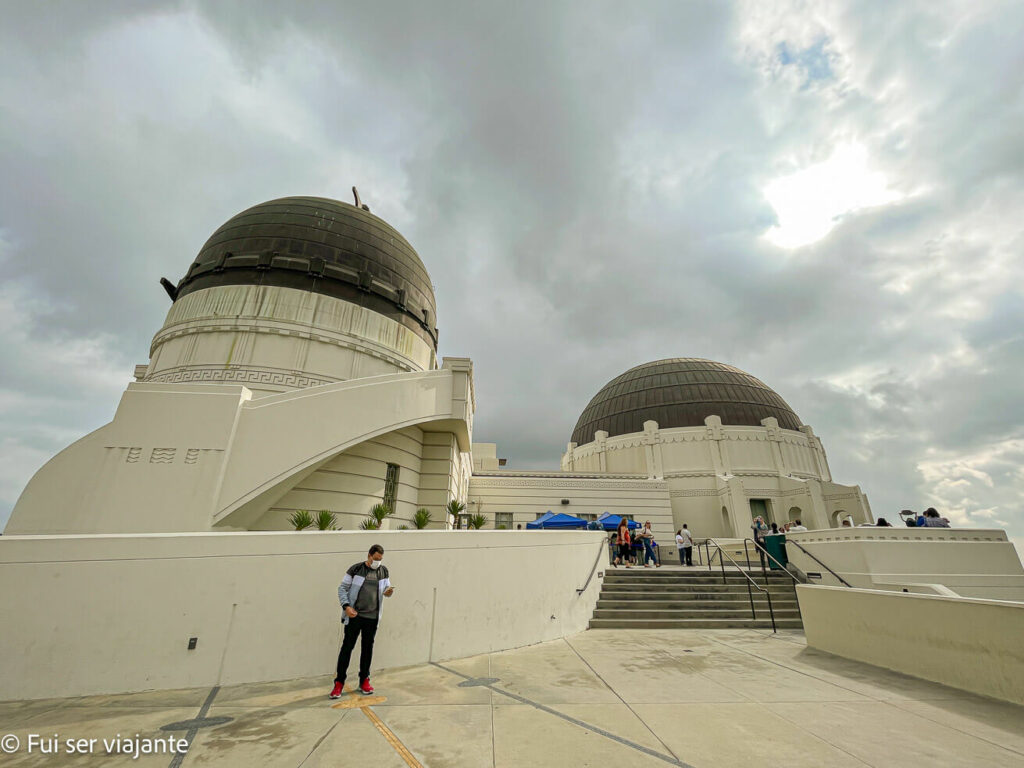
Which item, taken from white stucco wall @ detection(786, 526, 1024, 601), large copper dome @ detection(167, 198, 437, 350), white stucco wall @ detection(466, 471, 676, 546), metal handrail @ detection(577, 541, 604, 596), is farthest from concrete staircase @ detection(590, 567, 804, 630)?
large copper dome @ detection(167, 198, 437, 350)

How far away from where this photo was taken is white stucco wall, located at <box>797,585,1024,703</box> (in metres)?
4.79

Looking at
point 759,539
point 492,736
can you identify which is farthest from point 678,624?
point 759,539

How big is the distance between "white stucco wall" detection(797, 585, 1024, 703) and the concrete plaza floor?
0.31 metres

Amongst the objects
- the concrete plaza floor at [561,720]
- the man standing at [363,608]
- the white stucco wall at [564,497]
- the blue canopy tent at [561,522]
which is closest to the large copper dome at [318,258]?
→ the blue canopy tent at [561,522]

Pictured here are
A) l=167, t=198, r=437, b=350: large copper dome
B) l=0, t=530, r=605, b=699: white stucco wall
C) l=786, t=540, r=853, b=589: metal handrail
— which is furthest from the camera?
l=167, t=198, r=437, b=350: large copper dome

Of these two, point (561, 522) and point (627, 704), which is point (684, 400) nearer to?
point (561, 522)

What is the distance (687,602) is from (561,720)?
766 cm

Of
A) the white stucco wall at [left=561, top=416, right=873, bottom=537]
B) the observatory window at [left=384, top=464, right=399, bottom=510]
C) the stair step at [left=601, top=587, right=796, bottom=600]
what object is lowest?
the stair step at [left=601, top=587, right=796, bottom=600]

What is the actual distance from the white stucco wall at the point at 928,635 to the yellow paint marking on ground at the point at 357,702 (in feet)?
24.1

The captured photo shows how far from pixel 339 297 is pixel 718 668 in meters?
15.6

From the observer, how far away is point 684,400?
112ft

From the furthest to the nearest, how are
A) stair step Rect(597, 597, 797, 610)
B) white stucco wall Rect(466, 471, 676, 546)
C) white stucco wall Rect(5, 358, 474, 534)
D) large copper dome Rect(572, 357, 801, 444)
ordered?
large copper dome Rect(572, 357, 801, 444), white stucco wall Rect(466, 471, 676, 546), stair step Rect(597, 597, 797, 610), white stucco wall Rect(5, 358, 474, 534)

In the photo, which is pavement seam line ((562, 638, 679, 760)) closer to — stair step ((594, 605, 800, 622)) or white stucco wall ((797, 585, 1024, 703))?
stair step ((594, 605, 800, 622))

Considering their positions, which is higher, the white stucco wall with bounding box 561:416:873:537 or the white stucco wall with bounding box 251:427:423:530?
the white stucco wall with bounding box 561:416:873:537
